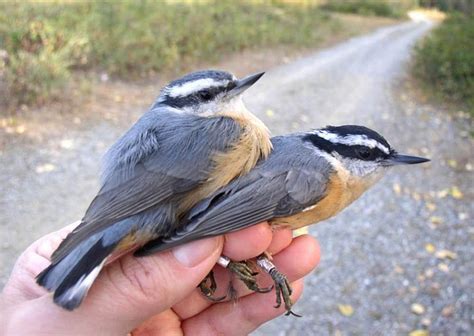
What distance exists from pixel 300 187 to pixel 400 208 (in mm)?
4474

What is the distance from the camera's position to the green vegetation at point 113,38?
739 cm

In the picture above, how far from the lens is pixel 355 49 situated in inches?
631

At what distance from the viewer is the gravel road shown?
14.6 feet

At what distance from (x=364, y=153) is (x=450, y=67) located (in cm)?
949

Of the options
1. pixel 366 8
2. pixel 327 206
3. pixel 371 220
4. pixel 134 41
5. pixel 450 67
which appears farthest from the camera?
pixel 366 8

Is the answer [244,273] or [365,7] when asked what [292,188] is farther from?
[365,7]

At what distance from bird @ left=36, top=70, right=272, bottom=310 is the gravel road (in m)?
2.61

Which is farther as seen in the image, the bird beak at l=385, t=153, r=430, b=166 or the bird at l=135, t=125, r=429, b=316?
the bird beak at l=385, t=153, r=430, b=166

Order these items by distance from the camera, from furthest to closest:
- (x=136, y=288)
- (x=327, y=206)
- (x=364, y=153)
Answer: (x=364, y=153), (x=327, y=206), (x=136, y=288)

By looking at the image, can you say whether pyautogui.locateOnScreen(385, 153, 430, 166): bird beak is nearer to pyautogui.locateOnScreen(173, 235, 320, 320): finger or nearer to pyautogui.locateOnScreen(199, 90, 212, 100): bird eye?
pyautogui.locateOnScreen(173, 235, 320, 320): finger

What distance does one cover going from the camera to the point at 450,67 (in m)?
10.6

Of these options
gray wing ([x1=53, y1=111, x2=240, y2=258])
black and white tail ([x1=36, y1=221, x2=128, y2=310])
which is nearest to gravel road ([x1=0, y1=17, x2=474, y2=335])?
gray wing ([x1=53, y1=111, x2=240, y2=258])

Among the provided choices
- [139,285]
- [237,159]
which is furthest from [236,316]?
[237,159]

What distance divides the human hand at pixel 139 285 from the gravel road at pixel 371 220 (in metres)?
2.10
